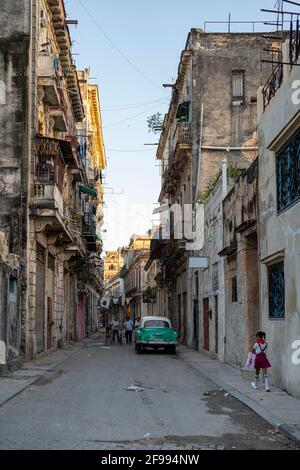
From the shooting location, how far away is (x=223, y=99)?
31734mm

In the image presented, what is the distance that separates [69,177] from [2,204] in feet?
37.9

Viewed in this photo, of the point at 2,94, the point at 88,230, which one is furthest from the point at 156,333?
the point at 2,94

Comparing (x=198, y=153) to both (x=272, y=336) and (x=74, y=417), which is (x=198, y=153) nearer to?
(x=272, y=336)

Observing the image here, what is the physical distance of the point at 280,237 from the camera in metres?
14.3

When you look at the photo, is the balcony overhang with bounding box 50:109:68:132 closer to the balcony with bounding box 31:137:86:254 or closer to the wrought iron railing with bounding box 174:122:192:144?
A: the balcony with bounding box 31:137:86:254

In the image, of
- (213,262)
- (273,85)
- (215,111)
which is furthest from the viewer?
(215,111)

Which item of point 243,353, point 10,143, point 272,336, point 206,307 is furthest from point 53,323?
point 272,336

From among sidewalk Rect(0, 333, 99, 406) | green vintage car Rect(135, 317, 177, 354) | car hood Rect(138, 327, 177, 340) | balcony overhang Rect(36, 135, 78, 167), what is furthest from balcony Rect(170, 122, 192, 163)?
sidewalk Rect(0, 333, 99, 406)

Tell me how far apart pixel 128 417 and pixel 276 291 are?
5698mm

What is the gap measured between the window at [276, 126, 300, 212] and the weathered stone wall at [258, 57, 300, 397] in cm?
18

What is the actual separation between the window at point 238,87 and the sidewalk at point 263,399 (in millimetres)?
15002

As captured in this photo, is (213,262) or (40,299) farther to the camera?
(40,299)

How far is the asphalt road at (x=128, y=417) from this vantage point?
8.48 metres

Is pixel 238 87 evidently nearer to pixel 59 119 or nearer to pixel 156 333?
pixel 59 119
